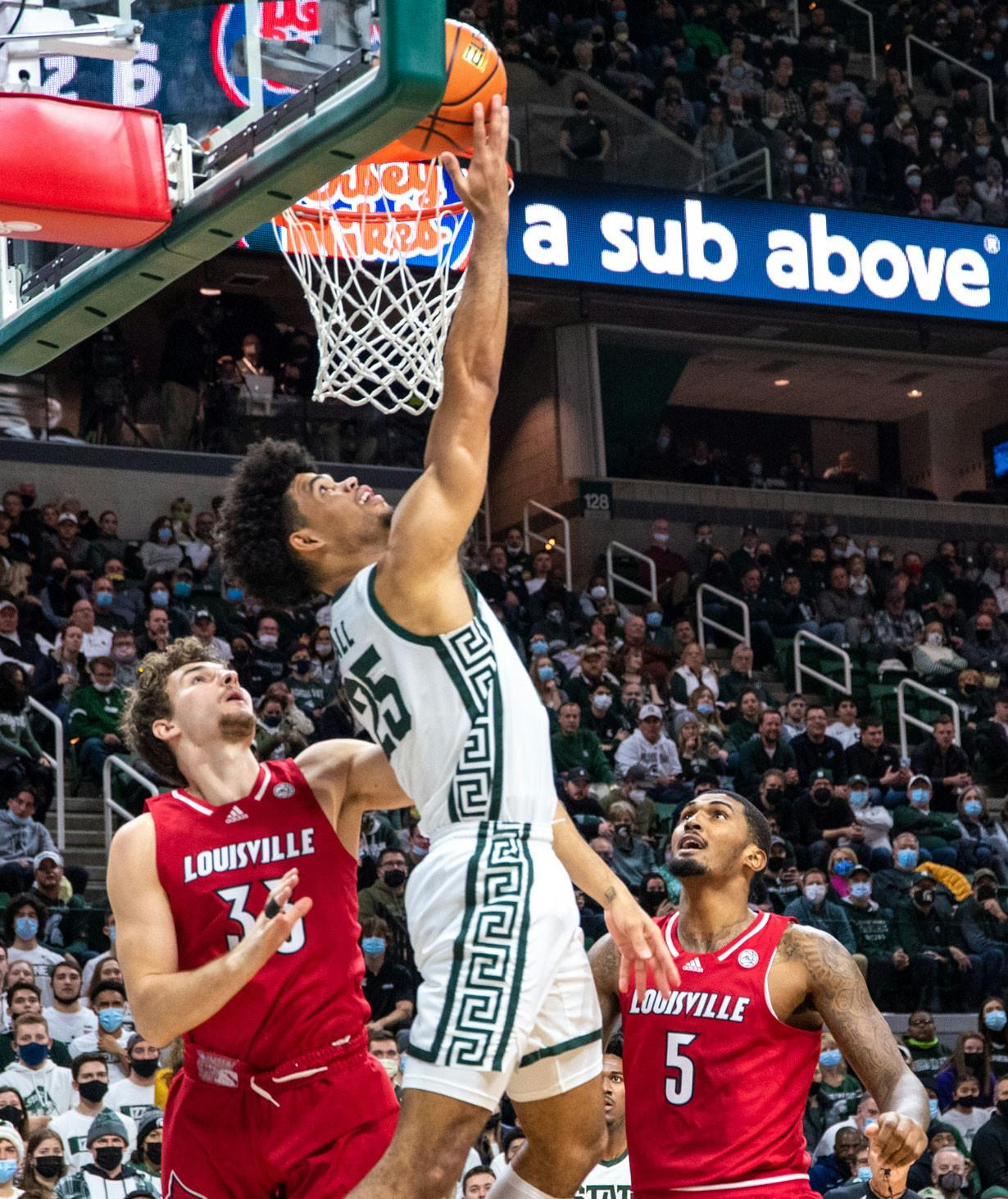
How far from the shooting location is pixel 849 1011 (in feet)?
17.9

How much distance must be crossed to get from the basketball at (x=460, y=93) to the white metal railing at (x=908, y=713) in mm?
13014

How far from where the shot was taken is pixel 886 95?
23.3 metres

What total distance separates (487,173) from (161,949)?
1.91 metres

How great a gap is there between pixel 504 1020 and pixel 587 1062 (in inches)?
12.1

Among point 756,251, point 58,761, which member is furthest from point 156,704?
point 756,251

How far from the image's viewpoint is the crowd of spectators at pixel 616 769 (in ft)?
33.4

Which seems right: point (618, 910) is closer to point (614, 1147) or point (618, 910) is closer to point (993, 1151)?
point (614, 1147)

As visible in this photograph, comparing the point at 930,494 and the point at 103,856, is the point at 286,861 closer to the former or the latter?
the point at 103,856

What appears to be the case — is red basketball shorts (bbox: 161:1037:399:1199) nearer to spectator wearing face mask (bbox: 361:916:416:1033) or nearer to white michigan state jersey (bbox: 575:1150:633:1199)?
white michigan state jersey (bbox: 575:1150:633:1199)

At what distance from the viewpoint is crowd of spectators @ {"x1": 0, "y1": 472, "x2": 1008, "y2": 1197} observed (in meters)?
10.2

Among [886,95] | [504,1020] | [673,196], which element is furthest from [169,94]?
[886,95]

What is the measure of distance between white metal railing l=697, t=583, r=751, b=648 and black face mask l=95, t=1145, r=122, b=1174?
12246 millimetres

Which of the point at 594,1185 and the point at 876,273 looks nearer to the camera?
the point at 594,1185

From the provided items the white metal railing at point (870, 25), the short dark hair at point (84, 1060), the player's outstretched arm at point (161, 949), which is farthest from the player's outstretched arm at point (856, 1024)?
the white metal railing at point (870, 25)
